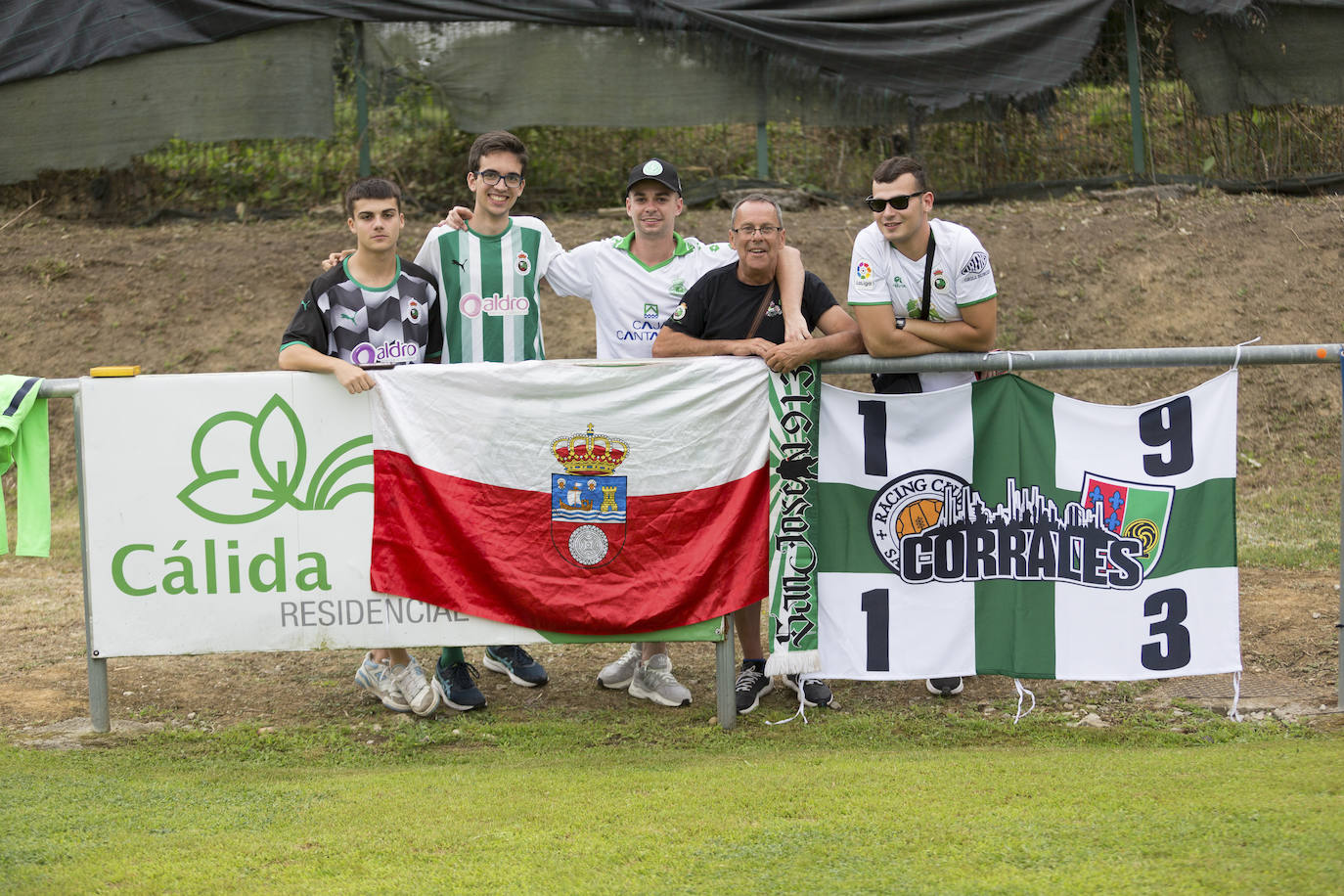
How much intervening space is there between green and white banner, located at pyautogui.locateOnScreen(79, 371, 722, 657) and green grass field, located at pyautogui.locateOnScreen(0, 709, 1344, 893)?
482 millimetres

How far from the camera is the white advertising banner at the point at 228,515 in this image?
5066mm

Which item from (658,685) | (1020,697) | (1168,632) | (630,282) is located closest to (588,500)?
(658,685)

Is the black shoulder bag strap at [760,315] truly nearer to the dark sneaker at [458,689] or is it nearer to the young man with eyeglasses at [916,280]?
the young man with eyeglasses at [916,280]

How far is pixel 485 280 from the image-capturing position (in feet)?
18.5

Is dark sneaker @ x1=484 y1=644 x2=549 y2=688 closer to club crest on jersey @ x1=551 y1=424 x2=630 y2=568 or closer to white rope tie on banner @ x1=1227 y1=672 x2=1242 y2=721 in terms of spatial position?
club crest on jersey @ x1=551 y1=424 x2=630 y2=568

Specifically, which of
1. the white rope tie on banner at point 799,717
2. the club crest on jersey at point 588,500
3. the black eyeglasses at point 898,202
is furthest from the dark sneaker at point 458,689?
the black eyeglasses at point 898,202

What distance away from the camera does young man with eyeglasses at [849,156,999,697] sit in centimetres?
505

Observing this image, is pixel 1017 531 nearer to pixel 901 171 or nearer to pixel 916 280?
pixel 916 280

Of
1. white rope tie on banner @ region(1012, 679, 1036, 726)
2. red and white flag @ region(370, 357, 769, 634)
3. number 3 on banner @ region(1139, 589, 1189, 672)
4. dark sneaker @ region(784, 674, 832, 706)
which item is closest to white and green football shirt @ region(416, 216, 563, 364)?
red and white flag @ region(370, 357, 769, 634)

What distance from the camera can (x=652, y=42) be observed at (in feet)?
40.0

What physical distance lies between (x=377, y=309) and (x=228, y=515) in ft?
3.49

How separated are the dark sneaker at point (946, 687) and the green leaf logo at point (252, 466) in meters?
2.79

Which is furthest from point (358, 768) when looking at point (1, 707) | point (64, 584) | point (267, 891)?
point (64, 584)

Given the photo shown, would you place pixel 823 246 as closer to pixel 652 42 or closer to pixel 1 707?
pixel 652 42
